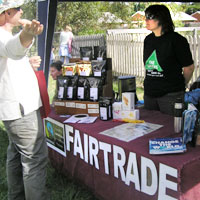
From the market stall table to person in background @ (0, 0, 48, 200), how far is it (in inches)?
15.2

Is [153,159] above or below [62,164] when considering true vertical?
above

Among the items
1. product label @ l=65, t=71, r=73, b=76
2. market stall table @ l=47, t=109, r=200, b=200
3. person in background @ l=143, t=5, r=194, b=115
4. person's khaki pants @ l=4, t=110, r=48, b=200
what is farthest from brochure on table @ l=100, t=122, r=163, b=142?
product label @ l=65, t=71, r=73, b=76

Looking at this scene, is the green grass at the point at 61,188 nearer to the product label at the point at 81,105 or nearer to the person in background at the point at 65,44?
the product label at the point at 81,105

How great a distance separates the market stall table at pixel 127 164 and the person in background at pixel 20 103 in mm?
386

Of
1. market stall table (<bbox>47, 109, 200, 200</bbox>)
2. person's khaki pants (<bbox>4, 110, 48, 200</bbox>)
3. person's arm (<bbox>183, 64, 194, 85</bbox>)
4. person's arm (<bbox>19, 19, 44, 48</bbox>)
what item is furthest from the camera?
person's arm (<bbox>183, 64, 194, 85</bbox>)

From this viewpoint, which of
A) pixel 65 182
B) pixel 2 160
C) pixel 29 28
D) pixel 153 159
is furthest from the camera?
pixel 2 160

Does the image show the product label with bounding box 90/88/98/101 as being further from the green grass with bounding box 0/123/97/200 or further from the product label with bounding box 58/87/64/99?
the green grass with bounding box 0/123/97/200

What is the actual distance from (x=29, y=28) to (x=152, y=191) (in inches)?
44.5

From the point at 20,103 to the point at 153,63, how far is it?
3.90 feet

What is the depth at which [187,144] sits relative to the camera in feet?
5.38

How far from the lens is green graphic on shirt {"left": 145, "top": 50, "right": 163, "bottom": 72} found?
2.24 meters

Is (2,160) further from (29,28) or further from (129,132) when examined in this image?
(29,28)

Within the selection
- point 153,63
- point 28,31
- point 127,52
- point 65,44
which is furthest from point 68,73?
point 65,44

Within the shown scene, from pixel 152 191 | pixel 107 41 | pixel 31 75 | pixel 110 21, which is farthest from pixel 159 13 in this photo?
pixel 110 21
